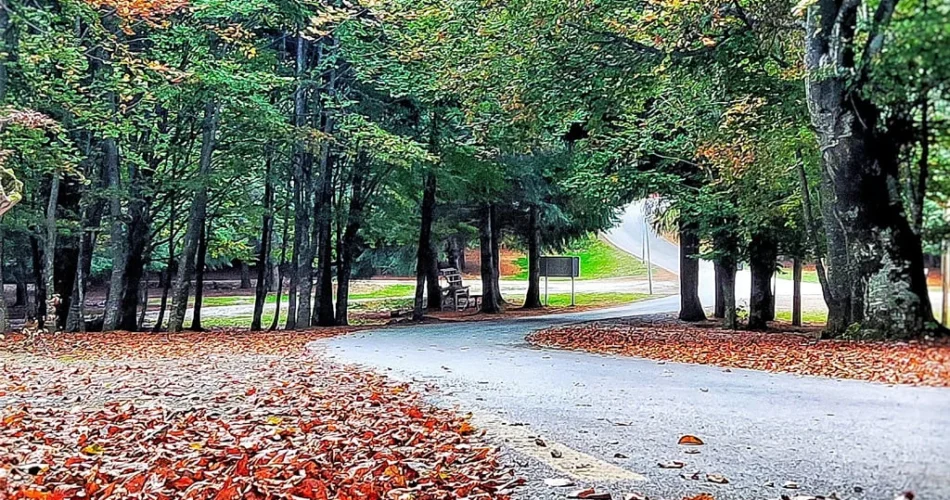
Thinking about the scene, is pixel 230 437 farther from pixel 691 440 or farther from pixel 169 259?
pixel 169 259

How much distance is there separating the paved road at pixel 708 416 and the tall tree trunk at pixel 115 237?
18.8 feet

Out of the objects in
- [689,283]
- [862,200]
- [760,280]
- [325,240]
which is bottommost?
[689,283]

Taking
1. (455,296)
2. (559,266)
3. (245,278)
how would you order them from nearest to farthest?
(455,296), (559,266), (245,278)

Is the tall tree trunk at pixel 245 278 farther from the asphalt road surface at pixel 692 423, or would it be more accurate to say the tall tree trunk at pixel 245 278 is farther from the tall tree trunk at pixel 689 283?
the asphalt road surface at pixel 692 423

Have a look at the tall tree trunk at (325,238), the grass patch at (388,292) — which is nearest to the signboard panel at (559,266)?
the tall tree trunk at (325,238)

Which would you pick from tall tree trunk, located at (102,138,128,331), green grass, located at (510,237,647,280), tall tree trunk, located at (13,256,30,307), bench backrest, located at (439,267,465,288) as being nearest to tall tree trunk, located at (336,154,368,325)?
tall tree trunk, located at (102,138,128,331)

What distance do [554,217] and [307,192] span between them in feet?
25.4

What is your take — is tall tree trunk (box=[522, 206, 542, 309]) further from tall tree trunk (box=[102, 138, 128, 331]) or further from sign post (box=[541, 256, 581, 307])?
tall tree trunk (box=[102, 138, 128, 331])

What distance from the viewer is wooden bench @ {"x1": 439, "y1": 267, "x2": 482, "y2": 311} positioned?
23.6 metres

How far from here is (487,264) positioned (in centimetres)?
2048

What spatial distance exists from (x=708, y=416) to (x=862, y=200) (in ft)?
10.7

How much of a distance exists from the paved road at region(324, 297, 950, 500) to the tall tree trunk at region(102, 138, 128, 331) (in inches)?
225

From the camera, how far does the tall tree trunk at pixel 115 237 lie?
1246cm

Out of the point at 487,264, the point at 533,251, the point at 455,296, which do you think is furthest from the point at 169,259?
the point at 533,251
